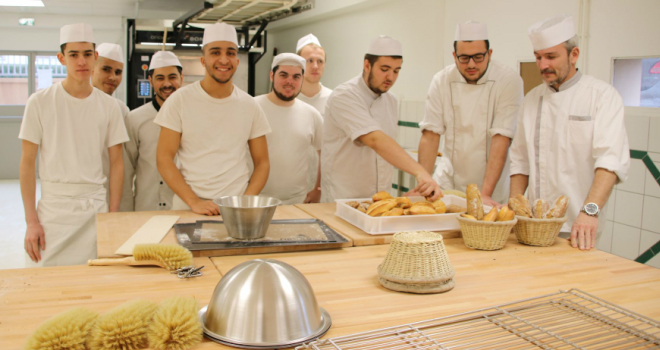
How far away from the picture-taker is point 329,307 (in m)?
1.38

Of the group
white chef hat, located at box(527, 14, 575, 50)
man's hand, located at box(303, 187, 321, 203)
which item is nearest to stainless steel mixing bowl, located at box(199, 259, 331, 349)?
white chef hat, located at box(527, 14, 575, 50)

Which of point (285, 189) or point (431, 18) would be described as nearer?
point (285, 189)

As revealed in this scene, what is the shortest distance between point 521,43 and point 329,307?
3046 millimetres

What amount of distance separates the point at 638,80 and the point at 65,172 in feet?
10.3

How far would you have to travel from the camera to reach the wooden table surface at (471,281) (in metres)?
1.36

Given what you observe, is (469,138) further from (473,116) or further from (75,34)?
(75,34)

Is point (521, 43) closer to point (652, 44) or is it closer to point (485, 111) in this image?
point (652, 44)

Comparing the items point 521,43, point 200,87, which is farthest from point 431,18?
point 200,87

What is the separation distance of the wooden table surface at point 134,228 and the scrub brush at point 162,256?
0.47 ft

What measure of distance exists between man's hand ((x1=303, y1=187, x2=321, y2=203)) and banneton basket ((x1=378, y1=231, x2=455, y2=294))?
201 cm

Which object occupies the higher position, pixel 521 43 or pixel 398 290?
pixel 521 43

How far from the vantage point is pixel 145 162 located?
3264 mm

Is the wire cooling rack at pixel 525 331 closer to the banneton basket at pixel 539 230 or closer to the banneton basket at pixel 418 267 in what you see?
the banneton basket at pixel 418 267

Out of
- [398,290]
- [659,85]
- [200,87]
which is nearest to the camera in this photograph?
[398,290]
